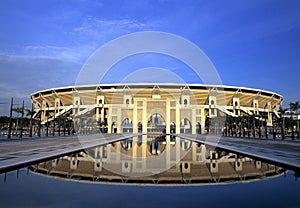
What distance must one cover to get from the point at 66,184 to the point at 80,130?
45238 millimetres

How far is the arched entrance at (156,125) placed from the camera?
60572 millimetres

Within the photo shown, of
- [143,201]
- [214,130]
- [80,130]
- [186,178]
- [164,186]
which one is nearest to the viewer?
[143,201]

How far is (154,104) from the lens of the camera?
55.5 m

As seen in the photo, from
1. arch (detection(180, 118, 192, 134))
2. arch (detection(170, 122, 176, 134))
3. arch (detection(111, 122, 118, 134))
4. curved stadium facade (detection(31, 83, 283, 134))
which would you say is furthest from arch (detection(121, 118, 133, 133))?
arch (detection(180, 118, 192, 134))

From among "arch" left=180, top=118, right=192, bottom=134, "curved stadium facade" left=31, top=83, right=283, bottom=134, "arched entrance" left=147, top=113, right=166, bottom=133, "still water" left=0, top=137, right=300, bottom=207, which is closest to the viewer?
"still water" left=0, top=137, right=300, bottom=207

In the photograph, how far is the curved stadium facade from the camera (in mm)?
56000

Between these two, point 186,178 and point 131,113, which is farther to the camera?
point 131,113

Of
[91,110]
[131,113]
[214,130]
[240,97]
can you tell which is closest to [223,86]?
[240,97]

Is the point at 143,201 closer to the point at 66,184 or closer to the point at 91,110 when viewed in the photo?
the point at 66,184

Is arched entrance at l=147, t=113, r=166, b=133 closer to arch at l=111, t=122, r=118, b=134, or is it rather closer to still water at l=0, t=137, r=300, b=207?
arch at l=111, t=122, r=118, b=134

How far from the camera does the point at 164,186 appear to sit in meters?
4.30

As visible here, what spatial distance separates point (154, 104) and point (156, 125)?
9111 mm

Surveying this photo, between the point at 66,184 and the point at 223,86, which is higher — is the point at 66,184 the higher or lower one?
the lower one

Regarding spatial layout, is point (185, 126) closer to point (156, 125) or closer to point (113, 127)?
point (156, 125)
